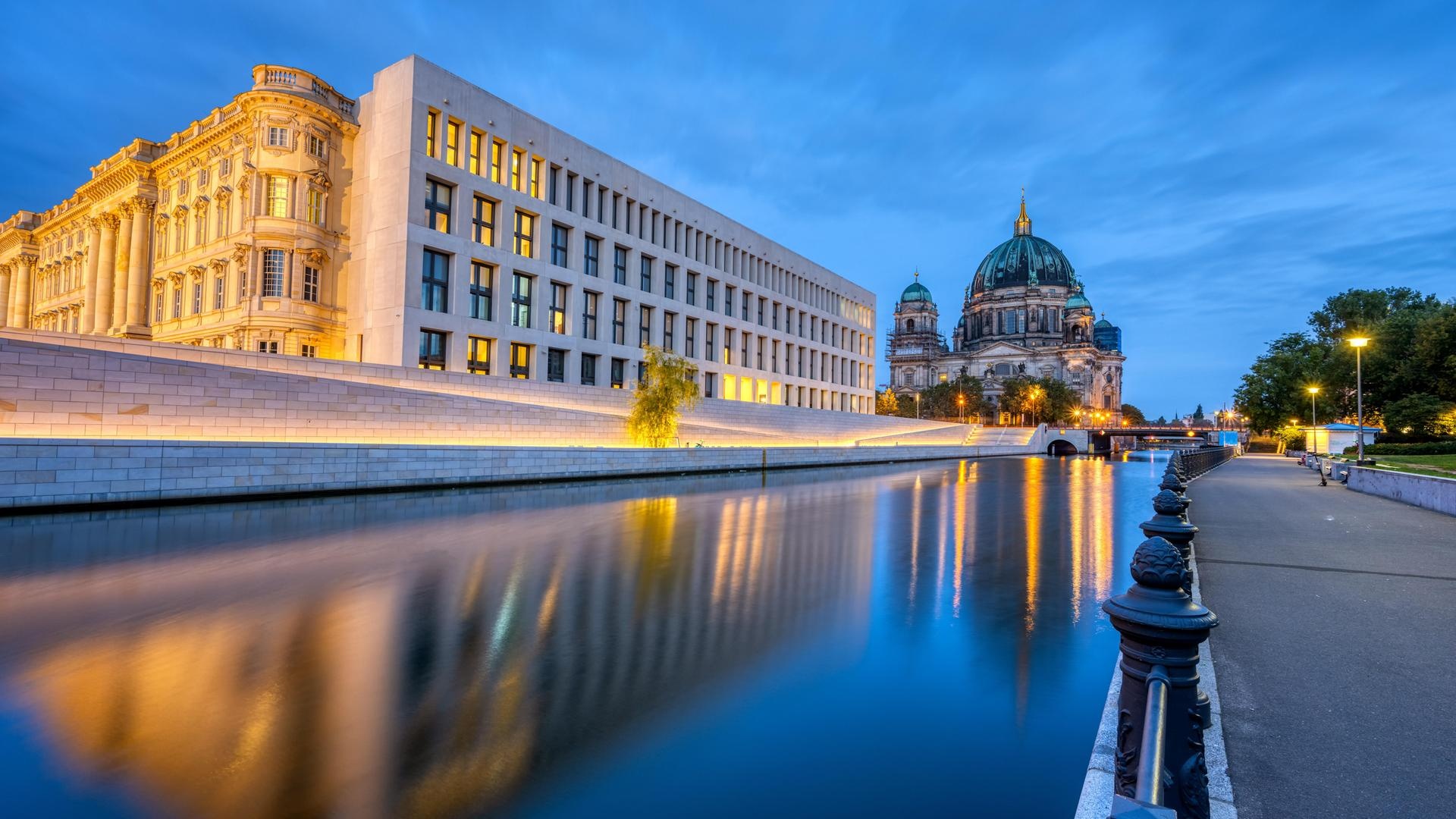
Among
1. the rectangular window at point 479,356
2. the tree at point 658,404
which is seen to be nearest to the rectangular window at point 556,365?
the rectangular window at point 479,356

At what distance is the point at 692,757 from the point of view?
4055 mm

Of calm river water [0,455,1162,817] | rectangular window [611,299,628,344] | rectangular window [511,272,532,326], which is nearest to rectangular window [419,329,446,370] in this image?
rectangular window [511,272,532,326]

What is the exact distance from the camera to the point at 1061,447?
3647 inches

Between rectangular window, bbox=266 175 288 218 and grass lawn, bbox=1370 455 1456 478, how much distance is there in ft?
149

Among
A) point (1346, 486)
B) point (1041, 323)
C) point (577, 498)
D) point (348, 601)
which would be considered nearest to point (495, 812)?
point (348, 601)

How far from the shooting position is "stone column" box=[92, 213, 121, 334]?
4688cm

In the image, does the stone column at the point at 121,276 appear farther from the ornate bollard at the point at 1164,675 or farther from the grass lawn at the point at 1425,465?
the grass lawn at the point at 1425,465

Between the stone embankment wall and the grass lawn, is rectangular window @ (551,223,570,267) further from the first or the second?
the grass lawn

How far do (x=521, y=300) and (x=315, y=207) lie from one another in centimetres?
1071

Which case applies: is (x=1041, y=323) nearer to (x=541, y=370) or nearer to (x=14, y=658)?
(x=541, y=370)

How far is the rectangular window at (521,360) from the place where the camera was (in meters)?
37.4

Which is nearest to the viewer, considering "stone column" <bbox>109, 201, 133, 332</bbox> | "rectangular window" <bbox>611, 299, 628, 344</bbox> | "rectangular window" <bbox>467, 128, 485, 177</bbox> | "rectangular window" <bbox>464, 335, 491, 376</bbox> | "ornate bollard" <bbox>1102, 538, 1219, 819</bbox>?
"ornate bollard" <bbox>1102, 538, 1219, 819</bbox>

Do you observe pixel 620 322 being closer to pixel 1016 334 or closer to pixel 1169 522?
pixel 1169 522

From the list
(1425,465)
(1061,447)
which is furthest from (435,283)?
(1061,447)
